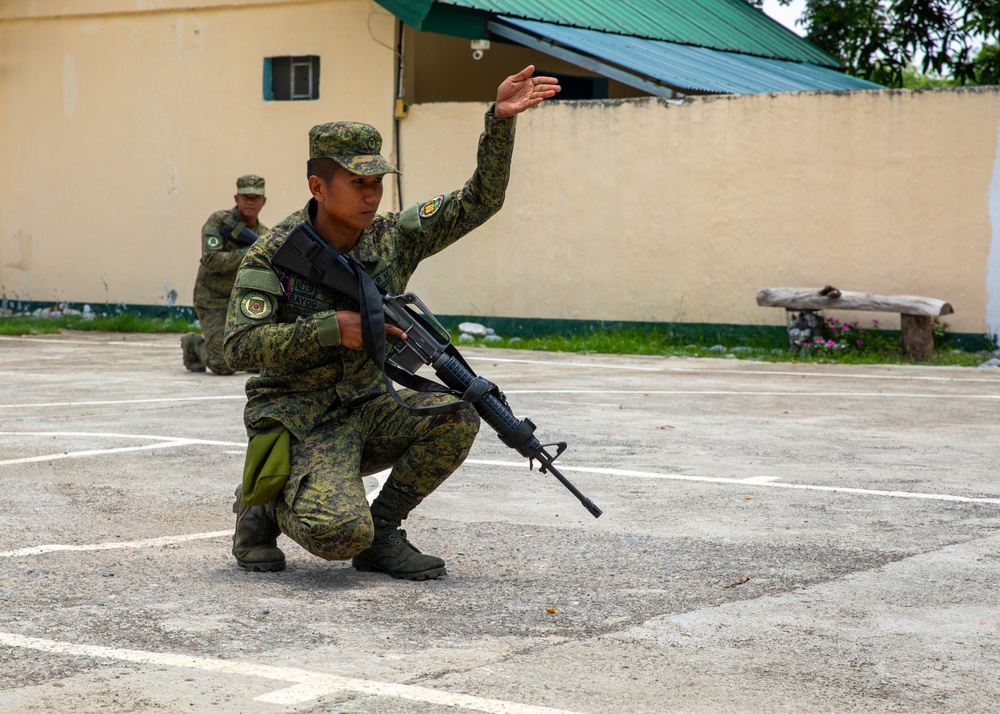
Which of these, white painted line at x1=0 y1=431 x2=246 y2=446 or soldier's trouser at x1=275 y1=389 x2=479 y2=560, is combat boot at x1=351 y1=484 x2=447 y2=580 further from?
white painted line at x1=0 y1=431 x2=246 y2=446

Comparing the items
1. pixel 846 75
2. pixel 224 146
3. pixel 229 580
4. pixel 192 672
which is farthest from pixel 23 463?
pixel 846 75

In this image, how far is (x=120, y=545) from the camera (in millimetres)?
5070

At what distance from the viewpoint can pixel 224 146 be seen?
669 inches

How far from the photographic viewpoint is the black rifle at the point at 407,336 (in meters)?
4.49

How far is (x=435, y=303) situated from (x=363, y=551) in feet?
37.6

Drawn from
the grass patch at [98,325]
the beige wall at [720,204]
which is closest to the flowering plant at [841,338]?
the beige wall at [720,204]

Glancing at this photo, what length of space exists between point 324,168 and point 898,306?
363 inches

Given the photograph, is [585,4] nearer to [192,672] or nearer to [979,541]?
[979,541]

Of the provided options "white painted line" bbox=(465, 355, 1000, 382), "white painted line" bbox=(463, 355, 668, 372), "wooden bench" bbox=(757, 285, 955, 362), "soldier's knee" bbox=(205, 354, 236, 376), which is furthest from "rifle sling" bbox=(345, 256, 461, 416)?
"wooden bench" bbox=(757, 285, 955, 362)

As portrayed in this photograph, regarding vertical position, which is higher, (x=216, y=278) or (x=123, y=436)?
(x=216, y=278)

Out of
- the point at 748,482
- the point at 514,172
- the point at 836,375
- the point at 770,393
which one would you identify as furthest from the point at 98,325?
the point at 748,482

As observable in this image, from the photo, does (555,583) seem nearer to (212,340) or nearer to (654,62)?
(212,340)

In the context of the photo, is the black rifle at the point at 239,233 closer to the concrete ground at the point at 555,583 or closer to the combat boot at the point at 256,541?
the concrete ground at the point at 555,583

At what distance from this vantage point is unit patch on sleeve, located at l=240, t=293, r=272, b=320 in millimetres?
4480
